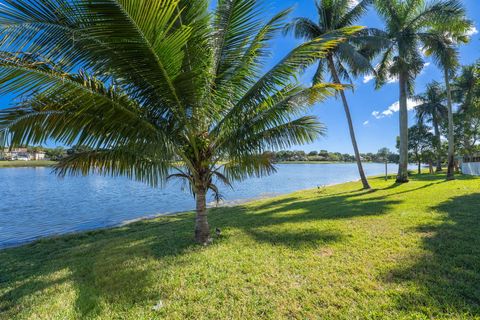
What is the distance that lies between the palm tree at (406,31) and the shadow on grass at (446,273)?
1023cm

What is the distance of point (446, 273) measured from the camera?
10.7 feet

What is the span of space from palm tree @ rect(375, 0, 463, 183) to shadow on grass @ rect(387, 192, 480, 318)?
10.2 metres

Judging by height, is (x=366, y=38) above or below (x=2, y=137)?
above

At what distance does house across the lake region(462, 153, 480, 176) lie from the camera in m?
19.3

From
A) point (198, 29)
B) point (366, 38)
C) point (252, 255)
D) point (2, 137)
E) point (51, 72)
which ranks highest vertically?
point (366, 38)

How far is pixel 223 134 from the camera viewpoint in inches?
205

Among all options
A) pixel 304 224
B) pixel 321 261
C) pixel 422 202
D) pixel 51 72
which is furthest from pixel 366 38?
pixel 51 72

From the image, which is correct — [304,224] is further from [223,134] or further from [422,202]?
[422,202]

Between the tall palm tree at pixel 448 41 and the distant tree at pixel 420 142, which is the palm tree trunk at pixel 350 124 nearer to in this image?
the tall palm tree at pixel 448 41

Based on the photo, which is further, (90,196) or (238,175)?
(90,196)

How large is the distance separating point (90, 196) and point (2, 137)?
1671 centimetres

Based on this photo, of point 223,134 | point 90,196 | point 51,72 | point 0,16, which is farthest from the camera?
point 90,196

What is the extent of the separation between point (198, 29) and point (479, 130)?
91.5ft

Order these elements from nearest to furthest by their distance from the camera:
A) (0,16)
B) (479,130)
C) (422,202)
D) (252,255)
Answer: (0,16), (252,255), (422,202), (479,130)
